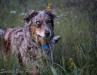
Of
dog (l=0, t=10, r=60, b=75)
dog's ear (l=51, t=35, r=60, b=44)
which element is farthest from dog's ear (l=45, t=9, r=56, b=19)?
dog's ear (l=51, t=35, r=60, b=44)

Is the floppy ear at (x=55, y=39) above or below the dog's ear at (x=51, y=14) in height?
below

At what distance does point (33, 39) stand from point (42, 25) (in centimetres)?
9

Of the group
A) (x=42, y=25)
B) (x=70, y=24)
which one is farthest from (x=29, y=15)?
(x=70, y=24)

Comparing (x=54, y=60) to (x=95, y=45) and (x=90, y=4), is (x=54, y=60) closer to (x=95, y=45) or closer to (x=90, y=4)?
(x=95, y=45)

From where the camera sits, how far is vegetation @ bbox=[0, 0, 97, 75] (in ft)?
6.24

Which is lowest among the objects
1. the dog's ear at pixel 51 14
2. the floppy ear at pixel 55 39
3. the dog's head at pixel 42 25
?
the floppy ear at pixel 55 39

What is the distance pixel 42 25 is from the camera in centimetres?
189

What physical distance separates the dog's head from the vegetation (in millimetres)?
45

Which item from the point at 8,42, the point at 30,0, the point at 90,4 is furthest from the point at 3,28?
the point at 90,4

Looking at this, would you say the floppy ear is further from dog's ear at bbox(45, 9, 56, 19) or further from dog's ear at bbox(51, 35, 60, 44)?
dog's ear at bbox(45, 9, 56, 19)

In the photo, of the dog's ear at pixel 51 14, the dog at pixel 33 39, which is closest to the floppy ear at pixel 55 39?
the dog at pixel 33 39

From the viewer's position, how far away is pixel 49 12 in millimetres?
1969

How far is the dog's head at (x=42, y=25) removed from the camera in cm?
186

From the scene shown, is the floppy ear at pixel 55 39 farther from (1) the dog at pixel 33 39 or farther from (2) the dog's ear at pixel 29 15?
(2) the dog's ear at pixel 29 15
